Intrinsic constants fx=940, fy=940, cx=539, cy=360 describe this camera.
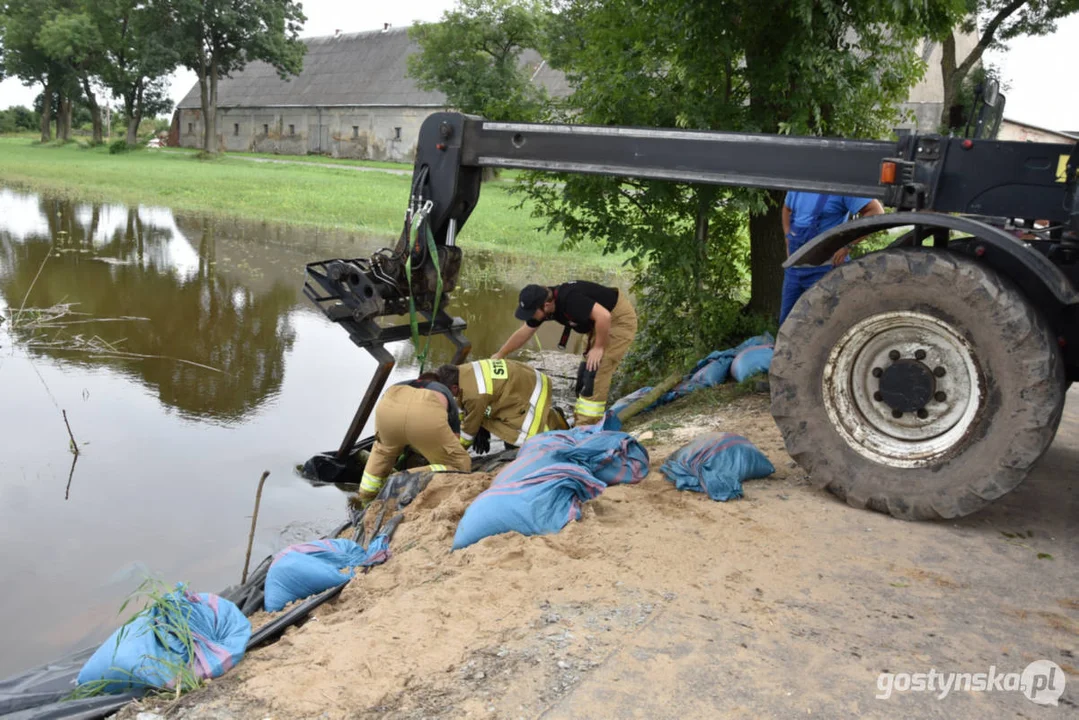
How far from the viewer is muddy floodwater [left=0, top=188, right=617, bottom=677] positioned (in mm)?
5422

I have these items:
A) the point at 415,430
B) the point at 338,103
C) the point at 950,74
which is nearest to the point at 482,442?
the point at 415,430

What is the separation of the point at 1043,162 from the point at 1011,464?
1.48 metres

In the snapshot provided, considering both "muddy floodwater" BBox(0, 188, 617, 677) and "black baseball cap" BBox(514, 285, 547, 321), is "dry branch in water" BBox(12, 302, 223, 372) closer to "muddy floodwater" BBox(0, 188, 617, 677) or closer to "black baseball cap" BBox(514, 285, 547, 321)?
"muddy floodwater" BBox(0, 188, 617, 677)

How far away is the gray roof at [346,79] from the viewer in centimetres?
4984

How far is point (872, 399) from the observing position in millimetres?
4812

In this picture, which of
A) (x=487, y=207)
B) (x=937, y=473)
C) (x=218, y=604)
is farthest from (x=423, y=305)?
(x=487, y=207)

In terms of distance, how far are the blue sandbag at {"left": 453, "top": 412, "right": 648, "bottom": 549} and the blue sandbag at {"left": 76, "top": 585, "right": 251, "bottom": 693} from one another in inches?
52.3

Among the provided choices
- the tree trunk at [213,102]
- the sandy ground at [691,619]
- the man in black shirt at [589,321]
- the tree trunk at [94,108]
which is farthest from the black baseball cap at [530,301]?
the tree trunk at [94,108]

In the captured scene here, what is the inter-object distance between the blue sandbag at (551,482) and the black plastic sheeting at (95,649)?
2.27ft

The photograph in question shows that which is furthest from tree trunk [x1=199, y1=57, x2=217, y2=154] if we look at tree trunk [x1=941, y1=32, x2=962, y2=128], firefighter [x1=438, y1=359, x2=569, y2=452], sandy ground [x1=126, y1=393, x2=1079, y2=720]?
sandy ground [x1=126, y1=393, x2=1079, y2=720]

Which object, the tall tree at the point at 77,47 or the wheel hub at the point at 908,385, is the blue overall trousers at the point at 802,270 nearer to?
the wheel hub at the point at 908,385

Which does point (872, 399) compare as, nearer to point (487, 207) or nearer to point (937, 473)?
point (937, 473)

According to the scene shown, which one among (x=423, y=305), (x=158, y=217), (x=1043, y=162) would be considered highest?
(x=1043, y=162)

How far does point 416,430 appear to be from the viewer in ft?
20.1
